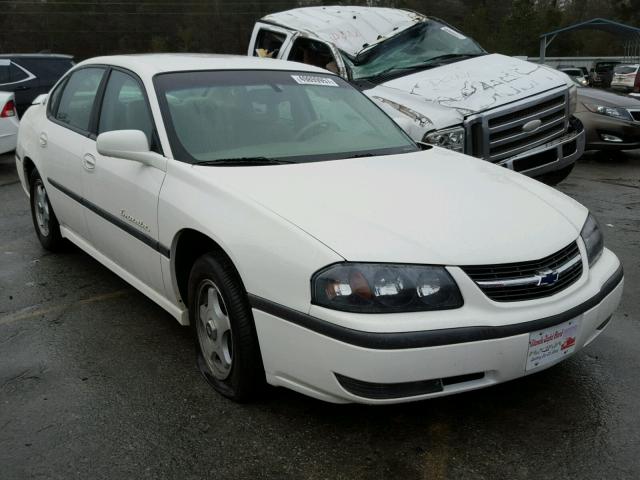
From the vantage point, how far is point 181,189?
3.24m

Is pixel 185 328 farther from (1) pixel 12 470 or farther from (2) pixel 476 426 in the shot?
(2) pixel 476 426

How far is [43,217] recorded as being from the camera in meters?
5.38

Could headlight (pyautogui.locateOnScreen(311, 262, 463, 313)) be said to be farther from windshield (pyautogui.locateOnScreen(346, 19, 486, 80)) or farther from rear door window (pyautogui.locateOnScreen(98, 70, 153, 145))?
windshield (pyautogui.locateOnScreen(346, 19, 486, 80))

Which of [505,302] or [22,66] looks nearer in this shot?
[505,302]

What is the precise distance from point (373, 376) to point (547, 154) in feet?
14.6

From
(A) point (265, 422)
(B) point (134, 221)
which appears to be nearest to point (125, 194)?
(B) point (134, 221)

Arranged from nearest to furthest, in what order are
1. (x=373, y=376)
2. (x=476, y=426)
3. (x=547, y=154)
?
(x=373, y=376)
(x=476, y=426)
(x=547, y=154)

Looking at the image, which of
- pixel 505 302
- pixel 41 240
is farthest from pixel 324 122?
pixel 41 240

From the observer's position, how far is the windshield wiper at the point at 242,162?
3.34 metres

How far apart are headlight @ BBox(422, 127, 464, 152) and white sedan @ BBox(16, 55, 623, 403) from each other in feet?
4.44

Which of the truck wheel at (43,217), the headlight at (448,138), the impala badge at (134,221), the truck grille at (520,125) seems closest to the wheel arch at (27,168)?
the truck wheel at (43,217)

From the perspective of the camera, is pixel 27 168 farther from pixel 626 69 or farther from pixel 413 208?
pixel 626 69

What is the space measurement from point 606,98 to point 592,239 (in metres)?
7.69

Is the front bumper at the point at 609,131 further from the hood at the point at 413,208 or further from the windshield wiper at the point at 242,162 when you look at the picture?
the windshield wiper at the point at 242,162
